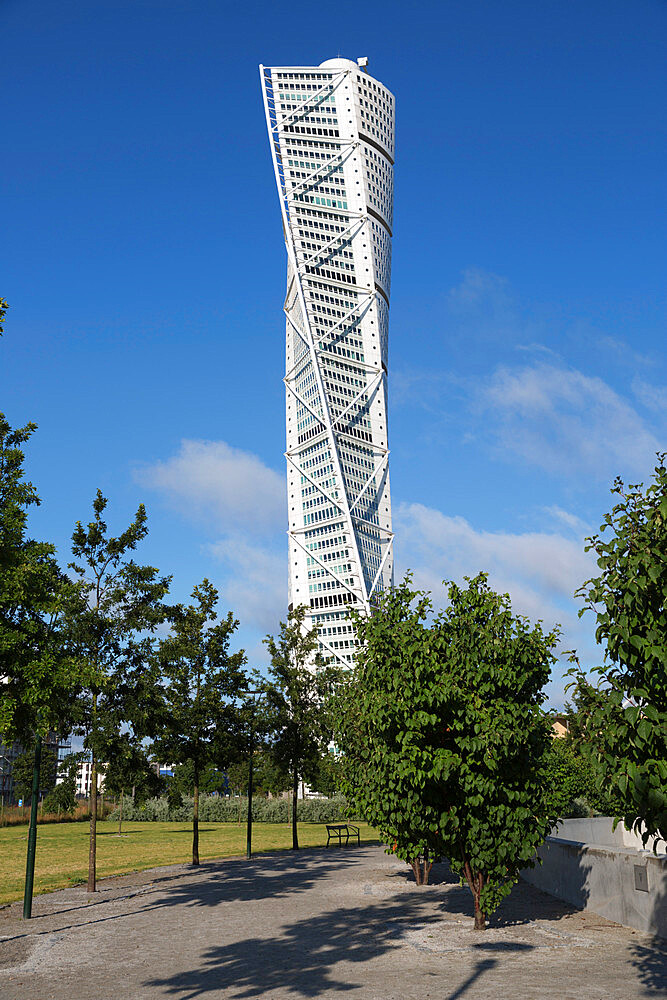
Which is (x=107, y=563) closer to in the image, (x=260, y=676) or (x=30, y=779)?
(x=30, y=779)

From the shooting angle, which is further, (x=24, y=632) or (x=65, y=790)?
(x=65, y=790)

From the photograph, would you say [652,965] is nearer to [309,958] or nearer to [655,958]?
[655,958]

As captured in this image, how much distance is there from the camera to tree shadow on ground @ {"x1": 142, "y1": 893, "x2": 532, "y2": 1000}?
10891mm

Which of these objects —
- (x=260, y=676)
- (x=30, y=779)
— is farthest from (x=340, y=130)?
(x=30, y=779)

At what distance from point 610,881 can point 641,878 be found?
6.02ft

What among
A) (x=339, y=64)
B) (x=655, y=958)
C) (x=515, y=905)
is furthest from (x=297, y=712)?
(x=339, y=64)

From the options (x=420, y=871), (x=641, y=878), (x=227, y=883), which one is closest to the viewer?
(x=641, y=878)

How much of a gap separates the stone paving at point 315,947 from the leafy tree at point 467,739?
1514 mm

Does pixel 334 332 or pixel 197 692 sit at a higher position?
pixel 334 332

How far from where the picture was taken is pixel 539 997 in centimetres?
1006

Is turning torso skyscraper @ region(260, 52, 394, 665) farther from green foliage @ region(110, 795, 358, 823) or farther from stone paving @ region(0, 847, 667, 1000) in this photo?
stone paving @ region(0, 847, 667, 1000)

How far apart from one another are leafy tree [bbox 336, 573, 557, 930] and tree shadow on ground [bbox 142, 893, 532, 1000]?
60.1 inches

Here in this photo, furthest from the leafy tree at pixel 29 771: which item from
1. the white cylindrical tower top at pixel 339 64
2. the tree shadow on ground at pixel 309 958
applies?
the white cylindrical tower top at pixel 339 64

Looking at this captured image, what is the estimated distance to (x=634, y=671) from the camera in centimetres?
734
